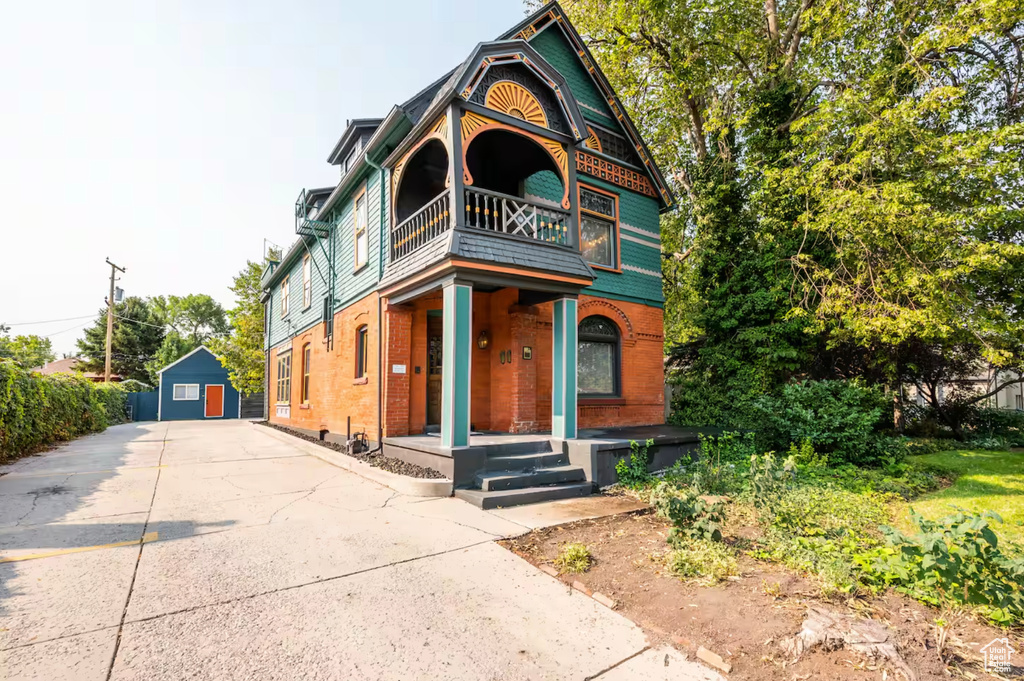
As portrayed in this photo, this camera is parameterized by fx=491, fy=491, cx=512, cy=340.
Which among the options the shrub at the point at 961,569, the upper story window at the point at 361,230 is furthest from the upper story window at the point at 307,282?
the shrub at the point at 961,569

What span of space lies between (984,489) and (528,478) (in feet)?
23.9

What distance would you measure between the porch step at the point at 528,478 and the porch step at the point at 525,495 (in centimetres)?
8

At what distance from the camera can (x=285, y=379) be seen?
18.8 m

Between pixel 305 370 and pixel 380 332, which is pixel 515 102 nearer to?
pixel 380 332

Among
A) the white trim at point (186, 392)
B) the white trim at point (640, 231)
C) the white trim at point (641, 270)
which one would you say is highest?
the white trim at point (640, 231)

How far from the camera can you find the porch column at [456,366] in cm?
730

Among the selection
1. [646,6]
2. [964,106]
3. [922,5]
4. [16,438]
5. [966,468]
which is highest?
[646,6]

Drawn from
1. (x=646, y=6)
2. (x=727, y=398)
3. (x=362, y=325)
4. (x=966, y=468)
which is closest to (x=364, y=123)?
(x=362, y=325)

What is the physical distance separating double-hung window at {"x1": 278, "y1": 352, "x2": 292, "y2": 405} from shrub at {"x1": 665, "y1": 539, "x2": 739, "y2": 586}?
1620 centimetres

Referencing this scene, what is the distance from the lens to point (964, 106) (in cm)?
1097

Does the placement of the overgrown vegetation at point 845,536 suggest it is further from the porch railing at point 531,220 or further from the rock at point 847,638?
the porch railing at point 531,220

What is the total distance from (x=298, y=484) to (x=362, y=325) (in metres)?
4.01

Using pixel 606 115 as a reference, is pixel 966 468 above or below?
below

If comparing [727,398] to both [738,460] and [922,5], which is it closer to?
[738,460]
